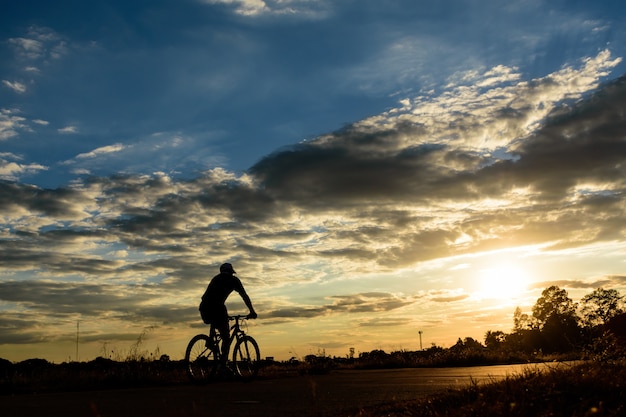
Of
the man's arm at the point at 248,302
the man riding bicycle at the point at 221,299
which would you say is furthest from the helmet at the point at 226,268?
the man's arm at the point at 248,302

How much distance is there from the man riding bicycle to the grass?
6873 mm

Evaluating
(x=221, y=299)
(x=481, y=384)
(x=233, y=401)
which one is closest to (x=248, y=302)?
(x=221, y=299)

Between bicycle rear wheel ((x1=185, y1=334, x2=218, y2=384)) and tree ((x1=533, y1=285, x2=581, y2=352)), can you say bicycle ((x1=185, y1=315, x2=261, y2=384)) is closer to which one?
bicycle rear wheel ((x1=185, y1=334, x2=218, y2=384))

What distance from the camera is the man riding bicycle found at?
1398cm

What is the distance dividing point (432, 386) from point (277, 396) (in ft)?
8.46

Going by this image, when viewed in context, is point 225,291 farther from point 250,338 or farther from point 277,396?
point 277,396

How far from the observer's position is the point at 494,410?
19.9ft

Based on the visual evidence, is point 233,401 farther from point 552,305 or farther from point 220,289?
point 552,305

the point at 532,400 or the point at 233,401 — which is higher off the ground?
the point at 233,401

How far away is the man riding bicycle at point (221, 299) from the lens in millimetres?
13977

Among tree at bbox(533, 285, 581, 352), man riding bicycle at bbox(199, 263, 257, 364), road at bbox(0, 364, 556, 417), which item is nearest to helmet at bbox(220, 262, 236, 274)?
man riding bicycle at bbox(199, 263, 257, 364)

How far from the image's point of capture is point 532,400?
21.1ft

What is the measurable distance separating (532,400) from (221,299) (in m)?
8.59

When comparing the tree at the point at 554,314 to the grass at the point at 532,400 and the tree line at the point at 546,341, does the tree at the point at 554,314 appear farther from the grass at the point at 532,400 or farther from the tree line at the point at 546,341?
the grass at the point at 532,400
